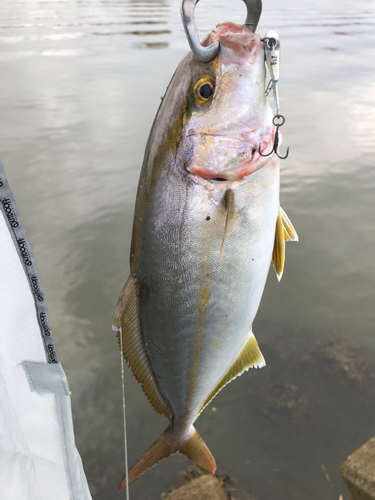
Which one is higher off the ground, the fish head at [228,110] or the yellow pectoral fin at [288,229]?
the fish head at [228,110]

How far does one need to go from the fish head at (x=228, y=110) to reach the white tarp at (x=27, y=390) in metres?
0.62

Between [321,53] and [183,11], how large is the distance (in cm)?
1323

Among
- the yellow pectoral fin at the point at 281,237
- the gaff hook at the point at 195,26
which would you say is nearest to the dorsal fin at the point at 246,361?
the yellow pectoral fin at the point at 281,237

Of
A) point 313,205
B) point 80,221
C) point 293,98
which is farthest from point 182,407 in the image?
point 293,98

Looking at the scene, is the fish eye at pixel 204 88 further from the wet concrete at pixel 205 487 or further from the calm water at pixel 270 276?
the calm water at pixel 270 276

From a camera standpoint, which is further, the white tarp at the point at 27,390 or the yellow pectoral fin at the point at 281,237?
the yellow pectoral fin at the point at 281,237

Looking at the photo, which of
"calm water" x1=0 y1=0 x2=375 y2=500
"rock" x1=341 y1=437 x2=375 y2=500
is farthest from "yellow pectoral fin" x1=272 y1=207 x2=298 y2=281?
"calm water" x1=0 y1=0 x2=375 y2=500

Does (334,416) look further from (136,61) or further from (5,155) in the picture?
(136,61)

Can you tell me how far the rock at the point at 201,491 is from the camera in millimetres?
2443

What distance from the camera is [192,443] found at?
180cm

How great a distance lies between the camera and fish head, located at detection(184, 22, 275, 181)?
→ 3.99 feet

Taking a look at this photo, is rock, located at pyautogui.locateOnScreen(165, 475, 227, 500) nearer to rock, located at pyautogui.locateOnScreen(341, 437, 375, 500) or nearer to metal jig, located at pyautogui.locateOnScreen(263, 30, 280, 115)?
rock, located at pyautogui.locateOnScreen(341, 437, 375, 500)

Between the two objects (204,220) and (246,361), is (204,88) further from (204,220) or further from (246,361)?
(246,361)

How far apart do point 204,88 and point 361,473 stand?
2.30 metres
